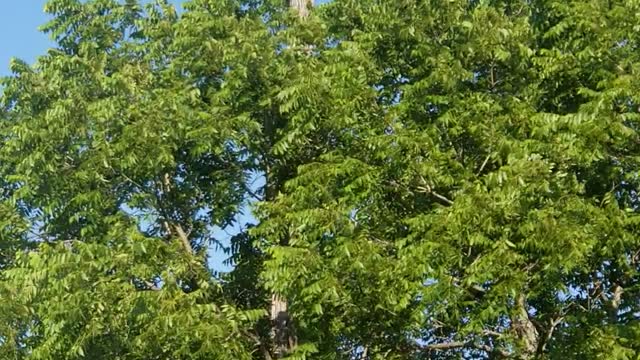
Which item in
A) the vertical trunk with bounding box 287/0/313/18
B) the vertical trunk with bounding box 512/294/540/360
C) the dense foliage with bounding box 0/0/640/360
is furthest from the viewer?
the vertical trunk with bounding box 287/0/313/18

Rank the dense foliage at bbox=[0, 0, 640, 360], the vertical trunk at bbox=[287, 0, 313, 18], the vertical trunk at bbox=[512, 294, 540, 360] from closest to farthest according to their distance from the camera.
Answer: the dense foliage at bbox=[0, 0, 640, 360] → the vertical trunk at bbox=[512, 294, 540, 360] → the vertical trunk at bbox=[287, 0, 313, 18]

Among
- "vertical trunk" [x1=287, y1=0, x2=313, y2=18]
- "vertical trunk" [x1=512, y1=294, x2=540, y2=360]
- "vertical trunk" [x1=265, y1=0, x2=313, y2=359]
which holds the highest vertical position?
"vertical trunk" [x1=287, y1=0, x2=313, y2=18]

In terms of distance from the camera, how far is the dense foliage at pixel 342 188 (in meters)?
10.1

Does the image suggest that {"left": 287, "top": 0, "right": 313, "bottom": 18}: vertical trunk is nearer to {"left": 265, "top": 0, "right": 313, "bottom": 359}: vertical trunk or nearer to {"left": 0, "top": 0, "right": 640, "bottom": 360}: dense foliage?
{"left": 0, "top": 0, "right": 640, "bottom": 360}: dense foliage

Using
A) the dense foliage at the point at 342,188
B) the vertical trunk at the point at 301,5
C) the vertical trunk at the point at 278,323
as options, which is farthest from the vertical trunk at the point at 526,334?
the vertical trunk at the point at 301,5

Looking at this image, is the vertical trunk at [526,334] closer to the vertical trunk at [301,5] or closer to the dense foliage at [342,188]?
the dense foliage at [342,188]

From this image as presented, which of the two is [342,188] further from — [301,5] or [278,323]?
[301,5]

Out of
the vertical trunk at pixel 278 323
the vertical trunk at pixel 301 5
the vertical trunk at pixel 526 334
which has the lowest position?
the vertical trunk at pixel 526 334

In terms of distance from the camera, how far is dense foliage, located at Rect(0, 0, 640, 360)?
1012 centimetres

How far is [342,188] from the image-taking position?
37.3ft

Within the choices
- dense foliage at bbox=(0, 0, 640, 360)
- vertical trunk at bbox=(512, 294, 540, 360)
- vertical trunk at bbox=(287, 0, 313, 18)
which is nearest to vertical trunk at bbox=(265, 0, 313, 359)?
dense foliage at bbox=(0, 0, 640, 360)

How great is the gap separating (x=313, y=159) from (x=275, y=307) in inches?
75.2

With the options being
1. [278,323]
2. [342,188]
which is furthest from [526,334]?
[278,323]

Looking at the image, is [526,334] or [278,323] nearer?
[526,334]
